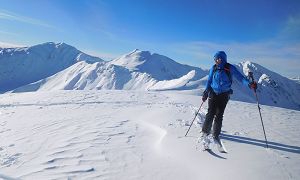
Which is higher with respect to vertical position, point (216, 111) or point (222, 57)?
point (222, 57)

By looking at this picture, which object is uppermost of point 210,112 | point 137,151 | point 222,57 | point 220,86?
point 222,57

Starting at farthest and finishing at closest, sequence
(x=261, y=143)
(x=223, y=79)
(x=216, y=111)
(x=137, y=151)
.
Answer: (x=261, y=143), (x=216, y=111), (x=223, y=79), (x=137, y=151)

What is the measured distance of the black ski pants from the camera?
906 centimetres

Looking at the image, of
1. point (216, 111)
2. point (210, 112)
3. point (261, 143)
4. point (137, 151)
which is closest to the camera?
point (137, 151)

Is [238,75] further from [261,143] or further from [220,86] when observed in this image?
[261,143]

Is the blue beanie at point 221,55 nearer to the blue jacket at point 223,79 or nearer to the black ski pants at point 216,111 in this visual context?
the blue jacket at point 223,79

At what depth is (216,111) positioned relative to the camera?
930 centimetres

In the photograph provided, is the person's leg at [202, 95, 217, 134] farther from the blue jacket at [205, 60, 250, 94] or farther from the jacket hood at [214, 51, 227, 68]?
the jacket hood at [214, 51, 227, 68]

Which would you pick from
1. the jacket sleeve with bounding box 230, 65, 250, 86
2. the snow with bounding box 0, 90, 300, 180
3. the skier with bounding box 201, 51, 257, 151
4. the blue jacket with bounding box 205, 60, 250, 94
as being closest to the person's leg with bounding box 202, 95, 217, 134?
the skier with bounding box 201, 51, 257, 151

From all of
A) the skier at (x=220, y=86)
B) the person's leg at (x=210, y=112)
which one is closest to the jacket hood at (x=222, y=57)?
the skier at (x=220, y=86)

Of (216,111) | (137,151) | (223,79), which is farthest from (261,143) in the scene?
(137,151)

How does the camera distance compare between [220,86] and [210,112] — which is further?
[210,112]

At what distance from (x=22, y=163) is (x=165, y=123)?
651 centimetres

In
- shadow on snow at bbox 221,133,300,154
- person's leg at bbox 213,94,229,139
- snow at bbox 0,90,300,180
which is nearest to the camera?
snow at bbox 0,90,300,180
